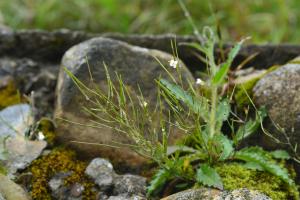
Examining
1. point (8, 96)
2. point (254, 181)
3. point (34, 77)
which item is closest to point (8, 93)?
point (8, 96)

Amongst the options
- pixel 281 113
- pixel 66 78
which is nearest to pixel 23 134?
pixel 66 78

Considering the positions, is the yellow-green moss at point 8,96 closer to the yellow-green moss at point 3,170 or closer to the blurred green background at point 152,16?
the yellow-green moss at point 3,170

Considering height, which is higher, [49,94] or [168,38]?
[168,38]

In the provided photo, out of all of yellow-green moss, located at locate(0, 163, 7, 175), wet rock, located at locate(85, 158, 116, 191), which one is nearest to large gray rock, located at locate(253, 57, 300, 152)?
wet rock, located at locate(85, 158, 116, 191)

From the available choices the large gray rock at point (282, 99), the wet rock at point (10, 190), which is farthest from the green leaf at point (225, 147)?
the wet rock at point (10, 190)

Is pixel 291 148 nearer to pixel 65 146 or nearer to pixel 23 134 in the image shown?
pixel 65 146

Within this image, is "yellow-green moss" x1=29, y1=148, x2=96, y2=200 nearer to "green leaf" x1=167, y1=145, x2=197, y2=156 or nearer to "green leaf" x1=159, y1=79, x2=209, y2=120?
"green leaf" x1=167, y1=145, x2=197, y2=156
